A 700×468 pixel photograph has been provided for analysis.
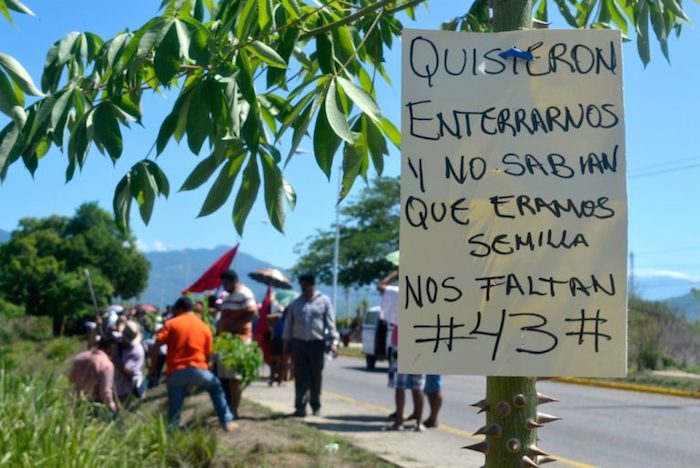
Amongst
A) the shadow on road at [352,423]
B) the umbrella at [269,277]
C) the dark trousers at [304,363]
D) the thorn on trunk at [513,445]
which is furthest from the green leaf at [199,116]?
the umbrella at [269,277]

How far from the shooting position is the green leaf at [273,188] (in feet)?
8.70

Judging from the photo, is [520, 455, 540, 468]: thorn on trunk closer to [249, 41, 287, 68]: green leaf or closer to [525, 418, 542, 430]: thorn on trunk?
[525, 418, 542, 430]: thorn on trunk

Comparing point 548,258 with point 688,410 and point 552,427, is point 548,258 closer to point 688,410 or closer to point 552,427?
point 552,427

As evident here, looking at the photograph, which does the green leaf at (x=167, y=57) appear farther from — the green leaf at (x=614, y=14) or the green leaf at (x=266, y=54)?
the green leaf at (x=614, y=14)

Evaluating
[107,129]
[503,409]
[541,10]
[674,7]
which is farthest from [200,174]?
[541,10]

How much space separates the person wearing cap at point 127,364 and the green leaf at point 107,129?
8.47 metres

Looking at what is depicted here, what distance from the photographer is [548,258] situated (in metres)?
2.45

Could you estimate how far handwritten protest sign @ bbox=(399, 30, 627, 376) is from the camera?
2436mm

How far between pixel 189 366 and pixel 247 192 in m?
6.80

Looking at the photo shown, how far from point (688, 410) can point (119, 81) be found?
1387 cm

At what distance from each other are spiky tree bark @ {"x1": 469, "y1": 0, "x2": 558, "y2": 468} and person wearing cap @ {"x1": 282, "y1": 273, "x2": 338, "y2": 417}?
322 inches

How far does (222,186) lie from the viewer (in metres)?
2.70

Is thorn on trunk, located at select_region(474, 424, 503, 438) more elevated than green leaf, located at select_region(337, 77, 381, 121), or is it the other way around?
green leaf, located at select_region(337, 77, 381, 121)

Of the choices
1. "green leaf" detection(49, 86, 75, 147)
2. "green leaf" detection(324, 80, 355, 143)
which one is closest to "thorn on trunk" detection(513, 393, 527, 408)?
"green leaf" detection(324, 80, 355, 143)
